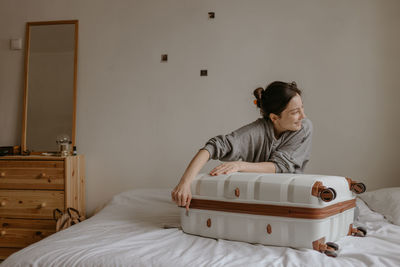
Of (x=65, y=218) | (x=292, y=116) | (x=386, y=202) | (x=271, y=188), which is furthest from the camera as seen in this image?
(x=65, y=218)

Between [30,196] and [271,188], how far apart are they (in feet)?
6.52

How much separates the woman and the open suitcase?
15 centimetres

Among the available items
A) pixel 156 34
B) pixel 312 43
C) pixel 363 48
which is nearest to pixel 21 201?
pixel 156 34

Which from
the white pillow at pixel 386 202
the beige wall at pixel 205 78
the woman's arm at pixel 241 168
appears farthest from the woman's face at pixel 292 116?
the beige wall at pixel 205 78

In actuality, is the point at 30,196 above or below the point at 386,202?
below

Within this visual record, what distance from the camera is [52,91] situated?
285cm

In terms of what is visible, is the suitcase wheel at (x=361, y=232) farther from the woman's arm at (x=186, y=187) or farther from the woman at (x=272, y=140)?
the woman's arm at (x=186, y=187)

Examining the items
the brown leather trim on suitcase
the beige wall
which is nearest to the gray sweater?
the brown leather trim on suitcase

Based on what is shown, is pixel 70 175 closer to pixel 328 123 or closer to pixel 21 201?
pixel 21 201

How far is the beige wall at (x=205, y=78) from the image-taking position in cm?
247

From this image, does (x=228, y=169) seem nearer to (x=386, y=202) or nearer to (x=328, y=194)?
(x=328, y=194)

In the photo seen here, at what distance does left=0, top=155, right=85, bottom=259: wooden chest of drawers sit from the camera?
2441 millimetres

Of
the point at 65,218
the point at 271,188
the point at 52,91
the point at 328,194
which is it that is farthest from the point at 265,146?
the point at 52,91

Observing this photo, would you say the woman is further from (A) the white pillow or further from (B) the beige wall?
(B) the beige wall
